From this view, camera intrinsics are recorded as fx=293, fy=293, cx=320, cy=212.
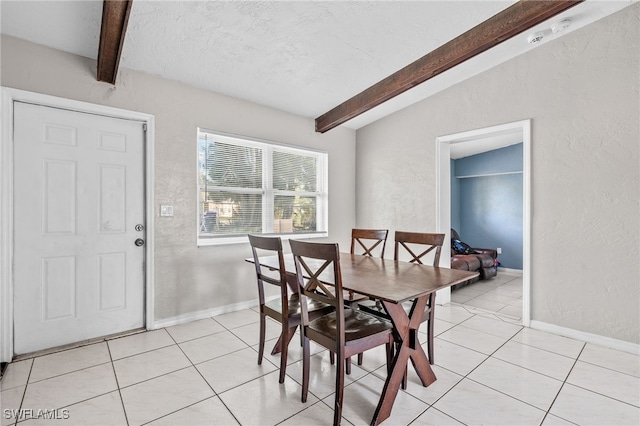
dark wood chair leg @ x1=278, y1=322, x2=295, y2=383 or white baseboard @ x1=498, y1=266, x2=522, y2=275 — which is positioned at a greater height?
dark wood chair leg @ x1=278, y1=322, x2=295, y2=383

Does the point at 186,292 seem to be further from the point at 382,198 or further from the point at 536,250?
the point at 536,250

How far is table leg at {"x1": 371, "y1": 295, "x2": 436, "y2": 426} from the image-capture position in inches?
63.9

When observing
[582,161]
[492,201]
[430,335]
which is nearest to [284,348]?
[430,335]

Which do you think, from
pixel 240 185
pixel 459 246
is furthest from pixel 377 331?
pixel 459 246

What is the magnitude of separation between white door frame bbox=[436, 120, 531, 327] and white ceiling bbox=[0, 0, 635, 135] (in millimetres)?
713

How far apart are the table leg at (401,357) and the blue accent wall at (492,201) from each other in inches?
180

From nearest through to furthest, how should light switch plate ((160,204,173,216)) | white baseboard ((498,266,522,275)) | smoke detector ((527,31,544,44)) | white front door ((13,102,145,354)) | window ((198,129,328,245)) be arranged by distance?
white front door ((13,102,145,354)) < smoke detector ((527,31,544,44)) < light switch plate ((160,204,173,216)) < window ((198,129,328,245)) < white baseboard ((498,266,522,275))

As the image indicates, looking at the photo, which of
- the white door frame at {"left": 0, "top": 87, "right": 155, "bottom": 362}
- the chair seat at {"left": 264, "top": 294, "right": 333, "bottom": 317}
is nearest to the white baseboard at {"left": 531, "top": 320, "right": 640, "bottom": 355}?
the chair seat at {"left": 264, "top": 294, "right": 333, "bottom": 317}

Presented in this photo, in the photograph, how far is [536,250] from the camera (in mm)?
2969

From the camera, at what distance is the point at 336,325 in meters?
1.63

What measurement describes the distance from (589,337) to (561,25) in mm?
2763

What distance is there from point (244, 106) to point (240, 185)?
93 centimetres

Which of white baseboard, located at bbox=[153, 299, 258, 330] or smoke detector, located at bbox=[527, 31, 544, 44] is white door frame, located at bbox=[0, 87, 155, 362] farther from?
smoke detector, located at bbox=[527, 31, 544, 44]

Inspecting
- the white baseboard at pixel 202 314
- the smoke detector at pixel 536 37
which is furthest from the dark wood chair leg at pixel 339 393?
the smoke detector at pixel 536 37
